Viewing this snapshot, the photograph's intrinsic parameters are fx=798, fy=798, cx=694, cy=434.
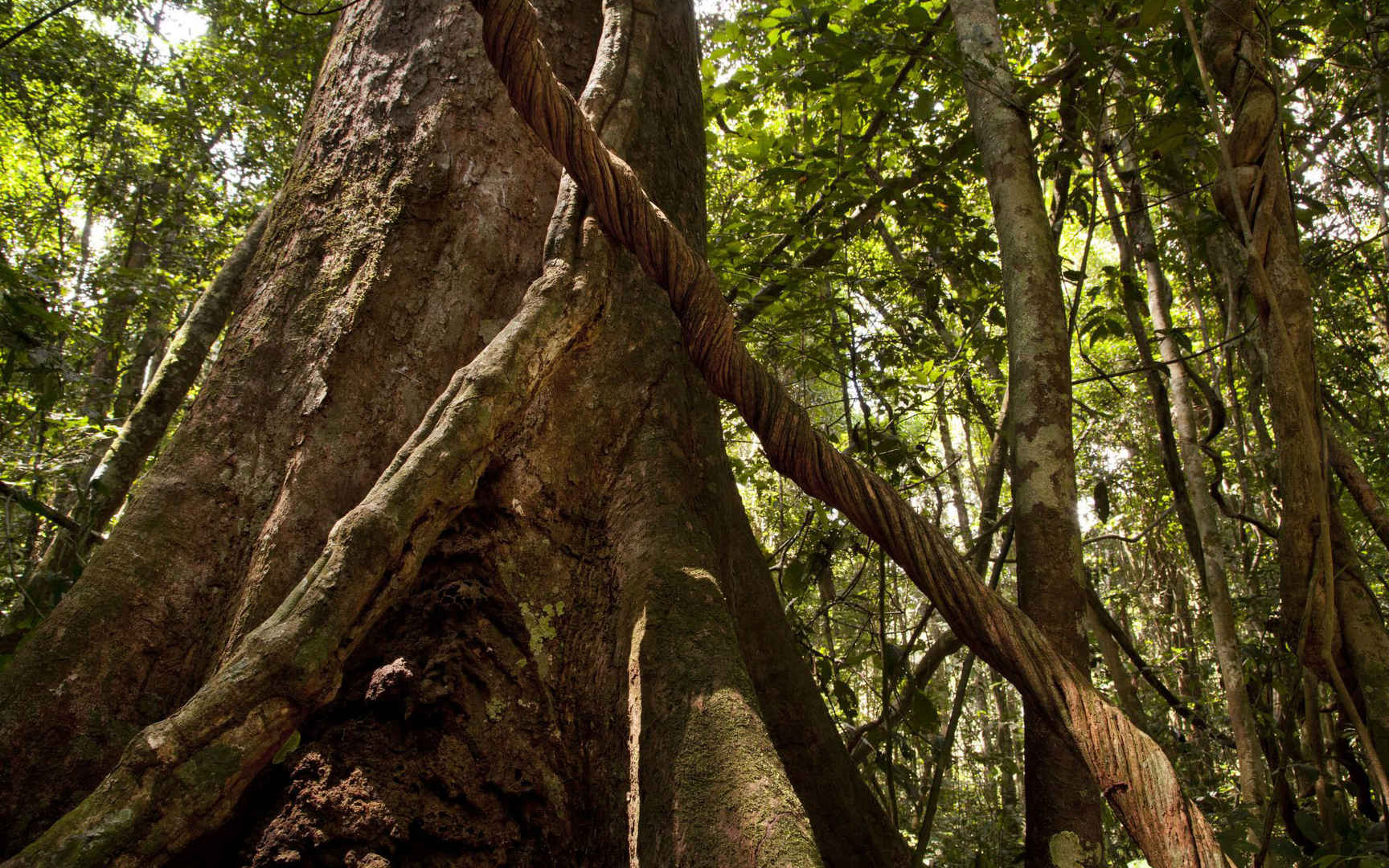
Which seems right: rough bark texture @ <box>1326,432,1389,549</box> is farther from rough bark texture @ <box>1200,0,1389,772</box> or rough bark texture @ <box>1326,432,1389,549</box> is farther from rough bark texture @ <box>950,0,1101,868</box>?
rough bark texture @ <box>950,0,1101,868</box>

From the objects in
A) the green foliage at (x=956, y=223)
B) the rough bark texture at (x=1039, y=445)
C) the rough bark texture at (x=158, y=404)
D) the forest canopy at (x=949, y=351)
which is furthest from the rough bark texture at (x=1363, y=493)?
the rough bark texture at (x=158, y=404)

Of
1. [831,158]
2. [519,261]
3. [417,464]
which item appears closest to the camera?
[417,464]

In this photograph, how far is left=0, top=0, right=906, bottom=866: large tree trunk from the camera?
1159mm

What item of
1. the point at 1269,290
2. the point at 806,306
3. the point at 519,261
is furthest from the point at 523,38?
the point at 806,306

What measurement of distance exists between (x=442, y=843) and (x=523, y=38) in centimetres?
136

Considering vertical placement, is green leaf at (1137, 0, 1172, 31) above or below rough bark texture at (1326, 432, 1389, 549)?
above

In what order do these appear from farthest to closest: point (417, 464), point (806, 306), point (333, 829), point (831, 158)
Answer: point (806, 306) → point (831, 158) → point (417, 464) → point (333, 829)

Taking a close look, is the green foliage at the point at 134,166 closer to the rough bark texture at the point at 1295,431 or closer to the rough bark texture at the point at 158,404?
the rough bark texture at the point at 158,404

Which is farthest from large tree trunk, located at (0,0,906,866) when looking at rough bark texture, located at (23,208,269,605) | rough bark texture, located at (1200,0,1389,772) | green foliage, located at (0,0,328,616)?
green foliage, located at (0,0,328,616)

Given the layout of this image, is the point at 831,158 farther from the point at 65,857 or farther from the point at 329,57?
the point at 65,857

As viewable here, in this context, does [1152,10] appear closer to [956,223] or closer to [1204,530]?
[956,223]

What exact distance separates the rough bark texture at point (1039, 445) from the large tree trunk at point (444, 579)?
1.26ft

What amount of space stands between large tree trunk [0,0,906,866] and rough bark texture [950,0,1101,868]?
0.38 m

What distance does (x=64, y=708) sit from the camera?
1.31m
